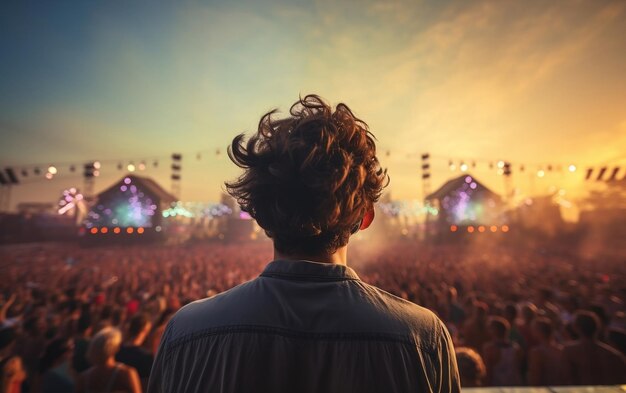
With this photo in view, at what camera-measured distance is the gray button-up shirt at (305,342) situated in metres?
1.01

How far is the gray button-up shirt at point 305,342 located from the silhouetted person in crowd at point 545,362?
5180mm

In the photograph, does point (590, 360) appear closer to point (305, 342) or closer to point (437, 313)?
point (437, 313)

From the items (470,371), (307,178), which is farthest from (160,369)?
(470,371)

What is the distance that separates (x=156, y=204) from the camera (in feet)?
131

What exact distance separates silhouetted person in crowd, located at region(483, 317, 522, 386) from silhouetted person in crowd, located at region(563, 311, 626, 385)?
708 mm

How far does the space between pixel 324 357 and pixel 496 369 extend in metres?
5.52

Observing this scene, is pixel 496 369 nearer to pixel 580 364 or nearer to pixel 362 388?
pixel 580 364

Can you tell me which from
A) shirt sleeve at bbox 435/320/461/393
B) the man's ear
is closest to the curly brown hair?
the man's ear

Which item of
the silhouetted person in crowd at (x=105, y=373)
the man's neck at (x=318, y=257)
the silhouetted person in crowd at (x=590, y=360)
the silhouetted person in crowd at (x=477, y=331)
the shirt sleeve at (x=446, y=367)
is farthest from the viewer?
the silhouetted person in crowd at (x=477, y=331)

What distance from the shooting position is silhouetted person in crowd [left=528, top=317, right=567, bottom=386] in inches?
183

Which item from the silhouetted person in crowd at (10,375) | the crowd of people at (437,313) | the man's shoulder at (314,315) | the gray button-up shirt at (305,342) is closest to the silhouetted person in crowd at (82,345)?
the crowd of people at (437,313)

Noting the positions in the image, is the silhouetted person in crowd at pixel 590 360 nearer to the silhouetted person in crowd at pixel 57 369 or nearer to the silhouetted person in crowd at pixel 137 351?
the silhouetted person in crowd at pixel 137 351

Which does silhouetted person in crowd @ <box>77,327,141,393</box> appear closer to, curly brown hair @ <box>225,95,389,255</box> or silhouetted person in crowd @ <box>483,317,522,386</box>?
curly brown hair @ <box>225,95,389,255</box>

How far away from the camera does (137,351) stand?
14.9 feet
